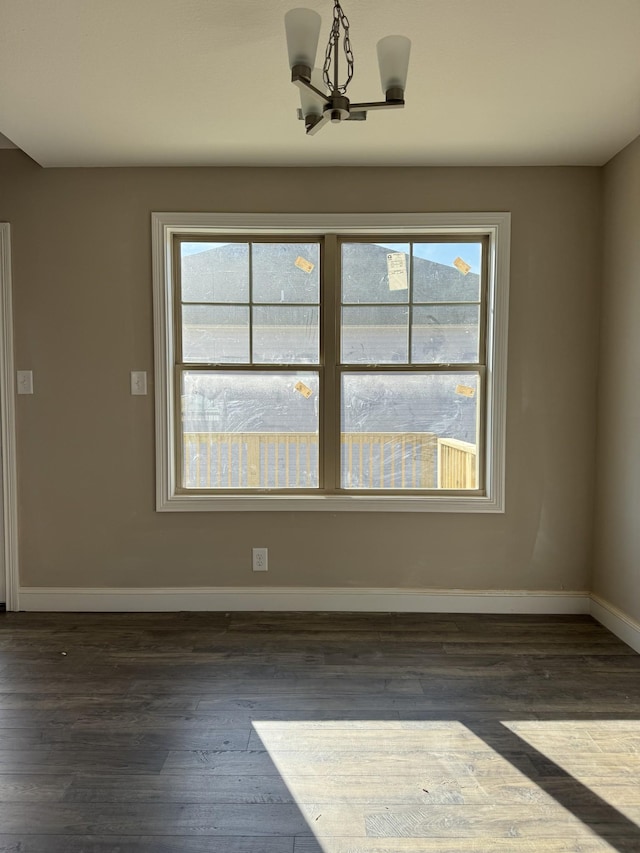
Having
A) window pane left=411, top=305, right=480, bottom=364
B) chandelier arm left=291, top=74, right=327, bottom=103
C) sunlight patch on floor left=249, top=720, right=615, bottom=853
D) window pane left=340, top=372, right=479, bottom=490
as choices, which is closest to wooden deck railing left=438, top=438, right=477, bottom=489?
window pane left=340, top=372, right=479, bottom=490

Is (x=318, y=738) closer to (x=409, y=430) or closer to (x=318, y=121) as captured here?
(x=409, y=430)

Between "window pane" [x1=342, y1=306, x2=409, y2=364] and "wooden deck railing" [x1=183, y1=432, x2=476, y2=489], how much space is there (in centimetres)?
45

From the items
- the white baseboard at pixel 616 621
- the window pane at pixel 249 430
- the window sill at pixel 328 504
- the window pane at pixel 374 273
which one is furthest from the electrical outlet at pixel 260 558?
the white baseboard at pixel 616 621

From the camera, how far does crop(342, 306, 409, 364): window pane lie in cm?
317

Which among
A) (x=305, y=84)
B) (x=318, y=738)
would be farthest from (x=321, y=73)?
(x=318, y=738)

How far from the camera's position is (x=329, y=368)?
125 inches

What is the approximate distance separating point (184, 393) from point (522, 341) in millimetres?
1966

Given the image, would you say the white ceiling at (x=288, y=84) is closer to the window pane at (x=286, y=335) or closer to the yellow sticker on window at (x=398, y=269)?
the yellow sticker on window at (x=398, y=269)

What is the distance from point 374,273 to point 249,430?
117 cm

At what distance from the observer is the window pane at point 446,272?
10.3 ft

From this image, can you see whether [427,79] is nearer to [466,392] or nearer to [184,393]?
[466,392]

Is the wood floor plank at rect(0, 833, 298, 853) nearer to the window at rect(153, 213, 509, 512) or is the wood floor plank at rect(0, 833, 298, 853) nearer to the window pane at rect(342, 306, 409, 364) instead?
the window at rect(153, 213, 509, 512)

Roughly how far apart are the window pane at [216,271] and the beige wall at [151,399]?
0.22 meters

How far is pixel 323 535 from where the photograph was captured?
3176 millimetres
